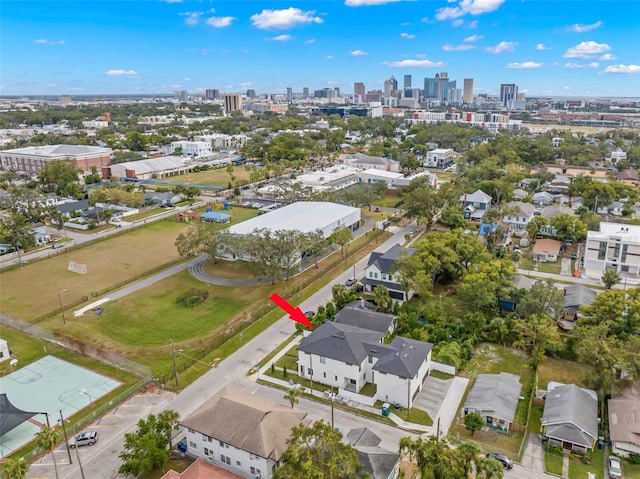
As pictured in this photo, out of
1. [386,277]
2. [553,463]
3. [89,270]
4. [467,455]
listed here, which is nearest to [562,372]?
[553,463]

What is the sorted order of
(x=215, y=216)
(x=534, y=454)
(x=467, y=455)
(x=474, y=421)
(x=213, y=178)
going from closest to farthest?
(x=467, y=455) < (x=534, y=454) < (x=474, y=421) < (x=215, y=216) < (x=213, y=178)

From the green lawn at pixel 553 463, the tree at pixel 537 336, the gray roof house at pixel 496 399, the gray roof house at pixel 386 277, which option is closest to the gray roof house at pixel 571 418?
the green lawn at pixel 553 463

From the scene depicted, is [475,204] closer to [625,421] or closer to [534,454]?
[625,421]

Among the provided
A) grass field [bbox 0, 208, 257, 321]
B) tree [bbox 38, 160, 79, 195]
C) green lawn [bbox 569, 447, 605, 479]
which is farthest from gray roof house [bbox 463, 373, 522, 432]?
tree [bbox 38, 160, 79, 195]

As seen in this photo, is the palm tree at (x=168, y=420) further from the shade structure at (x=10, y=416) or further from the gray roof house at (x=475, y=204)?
the gray roof house at (x=475, y=204)

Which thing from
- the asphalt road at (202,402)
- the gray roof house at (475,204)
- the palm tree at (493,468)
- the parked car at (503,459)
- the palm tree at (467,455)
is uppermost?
the gray roof house at (475,204)

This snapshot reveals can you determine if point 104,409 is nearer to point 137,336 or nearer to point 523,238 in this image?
point 137,336

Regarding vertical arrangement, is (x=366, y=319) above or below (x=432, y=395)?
above

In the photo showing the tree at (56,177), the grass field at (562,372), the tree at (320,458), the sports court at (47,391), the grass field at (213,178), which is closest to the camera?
the tree at (320,458)
